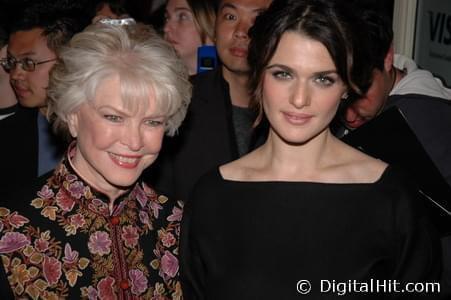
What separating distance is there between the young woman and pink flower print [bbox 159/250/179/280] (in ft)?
0.12

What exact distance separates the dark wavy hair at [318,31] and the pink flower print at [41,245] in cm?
90

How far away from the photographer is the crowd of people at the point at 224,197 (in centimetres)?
222

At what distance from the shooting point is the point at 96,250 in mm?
2287

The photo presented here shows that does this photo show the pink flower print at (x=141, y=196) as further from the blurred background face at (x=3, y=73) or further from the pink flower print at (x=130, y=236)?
the blurred background face at (x=3, y=73)

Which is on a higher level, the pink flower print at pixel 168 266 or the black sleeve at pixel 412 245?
the black sleeve at pixel 412 245

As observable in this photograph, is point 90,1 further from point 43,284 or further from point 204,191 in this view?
point 43,284

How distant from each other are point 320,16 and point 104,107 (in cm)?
78

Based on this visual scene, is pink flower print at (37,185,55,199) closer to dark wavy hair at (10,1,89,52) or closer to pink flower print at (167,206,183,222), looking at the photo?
pink flower print at (167,206,183,222)

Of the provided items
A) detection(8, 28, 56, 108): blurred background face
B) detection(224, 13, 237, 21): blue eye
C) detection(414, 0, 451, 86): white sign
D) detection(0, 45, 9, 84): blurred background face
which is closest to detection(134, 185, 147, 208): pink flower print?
detection(8, 28, 56, 108): blurred background face

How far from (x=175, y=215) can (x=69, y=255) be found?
466mm

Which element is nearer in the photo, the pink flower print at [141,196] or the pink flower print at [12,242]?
the pink flower print at [12,242]

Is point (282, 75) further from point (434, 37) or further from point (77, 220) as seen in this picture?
point (434, 37)

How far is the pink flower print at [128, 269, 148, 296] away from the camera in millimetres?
2338

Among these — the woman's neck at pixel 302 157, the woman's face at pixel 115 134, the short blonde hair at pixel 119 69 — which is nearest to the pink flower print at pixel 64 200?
the woman's face at pixel 115 134
